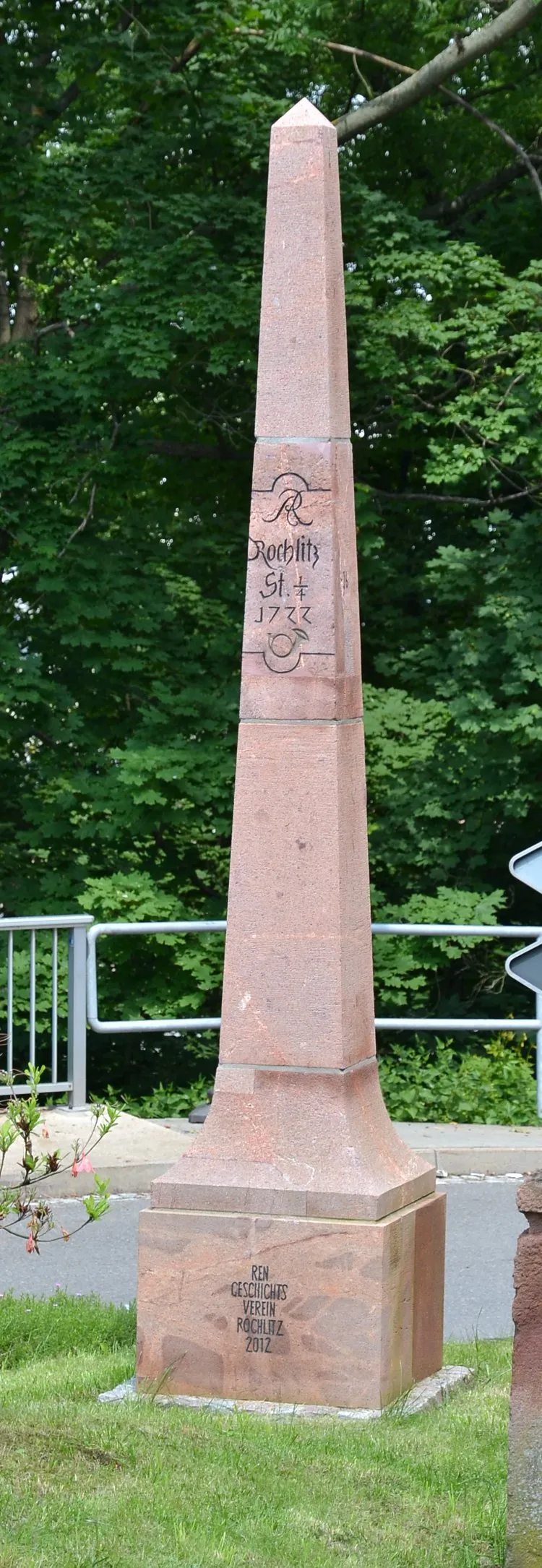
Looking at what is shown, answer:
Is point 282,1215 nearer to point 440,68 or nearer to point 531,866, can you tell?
point 531,866

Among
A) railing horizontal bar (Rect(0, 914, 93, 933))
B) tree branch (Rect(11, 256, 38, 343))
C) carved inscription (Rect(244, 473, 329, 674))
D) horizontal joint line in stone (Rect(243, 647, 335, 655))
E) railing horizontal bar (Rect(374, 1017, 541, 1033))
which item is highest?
tree branch (Rect(11, 256, 38, 343))

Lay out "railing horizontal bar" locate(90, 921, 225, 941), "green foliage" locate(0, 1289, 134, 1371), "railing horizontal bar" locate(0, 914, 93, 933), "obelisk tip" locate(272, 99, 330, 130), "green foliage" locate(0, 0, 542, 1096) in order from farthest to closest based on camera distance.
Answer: "green foliage" locate(0, 0, 542, 1096)
"railing horizontal bar" locate(90, 921, 225, 941)
"railing horizontal bar" locate(0, 914, 93, 933)
"green foliage" locate(0, 1289, 134, 1371)
"obelisk tip" locate(272, 99, 330, 130)

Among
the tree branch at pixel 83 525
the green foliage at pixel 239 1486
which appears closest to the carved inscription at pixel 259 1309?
the green foliage at pixel 239 1486

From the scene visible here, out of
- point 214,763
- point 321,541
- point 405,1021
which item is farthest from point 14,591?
point 321,541

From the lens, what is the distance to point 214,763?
13680 millimetres

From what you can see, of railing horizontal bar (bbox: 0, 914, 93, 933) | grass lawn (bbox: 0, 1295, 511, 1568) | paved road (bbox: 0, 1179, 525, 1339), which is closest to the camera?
grass lawn (bbox: 0, 1295, 511, 1568)

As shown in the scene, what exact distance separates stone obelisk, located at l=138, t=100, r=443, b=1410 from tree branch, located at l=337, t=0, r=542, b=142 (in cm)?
843

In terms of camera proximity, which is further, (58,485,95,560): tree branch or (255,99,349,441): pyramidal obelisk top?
(58,485,95,560): tree branch

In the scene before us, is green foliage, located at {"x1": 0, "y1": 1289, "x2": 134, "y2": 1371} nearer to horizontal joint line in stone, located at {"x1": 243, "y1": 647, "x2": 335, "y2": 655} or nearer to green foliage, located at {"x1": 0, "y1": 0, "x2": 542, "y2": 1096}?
horizontal joint line in stone, located at {"x1": 243, "y1": 647, "x2": 335, "y2": 655}

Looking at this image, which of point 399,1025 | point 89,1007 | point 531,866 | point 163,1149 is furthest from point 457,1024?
point 531,866

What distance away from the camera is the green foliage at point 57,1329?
5.57 meters

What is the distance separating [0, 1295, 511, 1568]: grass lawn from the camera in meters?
3.79

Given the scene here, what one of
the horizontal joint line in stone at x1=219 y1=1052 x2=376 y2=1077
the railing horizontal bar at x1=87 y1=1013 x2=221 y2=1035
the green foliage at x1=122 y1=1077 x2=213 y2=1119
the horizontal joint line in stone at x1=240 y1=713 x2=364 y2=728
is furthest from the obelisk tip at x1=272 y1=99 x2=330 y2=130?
the green foliage at x1=122 y1=1077 x2=213 y2=1119

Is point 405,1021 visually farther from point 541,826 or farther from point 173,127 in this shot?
point 173,127
